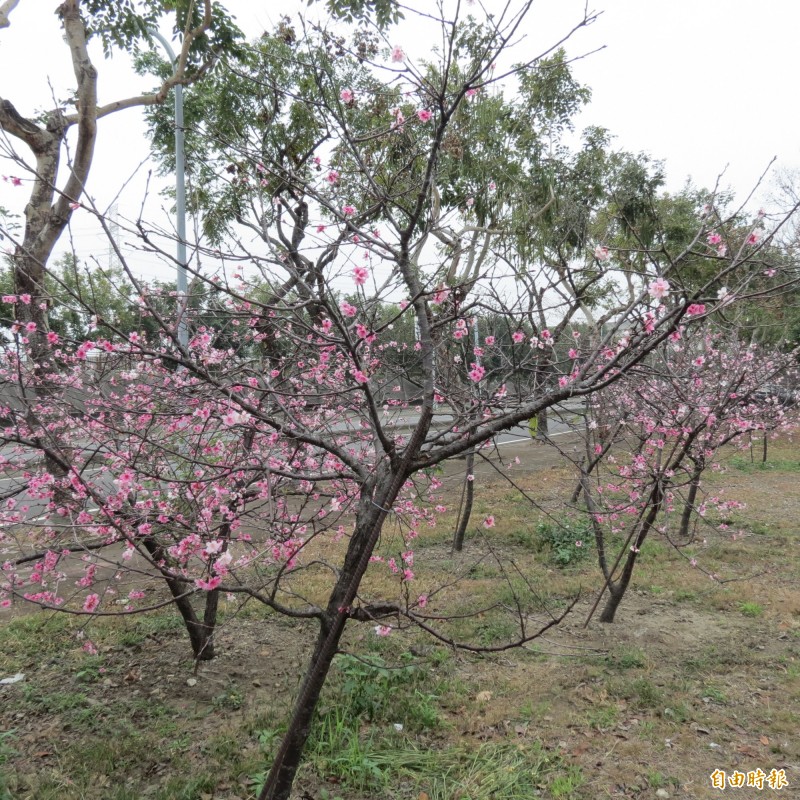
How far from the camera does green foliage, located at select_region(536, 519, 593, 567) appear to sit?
20.6 feet

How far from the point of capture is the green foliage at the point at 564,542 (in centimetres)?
627

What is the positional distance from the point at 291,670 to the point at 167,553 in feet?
4.47

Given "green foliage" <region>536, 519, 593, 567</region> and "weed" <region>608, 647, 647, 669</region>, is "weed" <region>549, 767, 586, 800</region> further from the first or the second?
"green foliage" <region>536, 519, 593, 567</region>

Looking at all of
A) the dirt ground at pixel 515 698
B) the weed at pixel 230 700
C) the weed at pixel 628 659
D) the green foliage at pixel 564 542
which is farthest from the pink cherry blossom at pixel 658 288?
the green foliage at pixel 564 542

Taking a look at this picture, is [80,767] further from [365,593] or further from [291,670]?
[365,593]

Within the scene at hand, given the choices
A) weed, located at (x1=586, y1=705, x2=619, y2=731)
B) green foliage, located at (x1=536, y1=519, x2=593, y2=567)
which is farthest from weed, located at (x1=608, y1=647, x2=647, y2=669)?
green foliage, located at (x1=536, y1=519, x2=593, y2=567)

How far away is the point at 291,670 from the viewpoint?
4.14 m

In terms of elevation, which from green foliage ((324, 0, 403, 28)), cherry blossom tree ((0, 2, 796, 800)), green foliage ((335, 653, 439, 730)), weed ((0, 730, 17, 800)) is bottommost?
weed ((0, 730, 17, 800))

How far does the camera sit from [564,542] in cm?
665

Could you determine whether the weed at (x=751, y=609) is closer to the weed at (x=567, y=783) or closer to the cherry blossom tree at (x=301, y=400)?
the cherry blossom tree at (x=301, y=400)

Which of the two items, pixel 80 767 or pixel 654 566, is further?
pixel 654 566

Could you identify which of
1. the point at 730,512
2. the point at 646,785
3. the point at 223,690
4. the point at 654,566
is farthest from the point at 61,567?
the point at 730,512

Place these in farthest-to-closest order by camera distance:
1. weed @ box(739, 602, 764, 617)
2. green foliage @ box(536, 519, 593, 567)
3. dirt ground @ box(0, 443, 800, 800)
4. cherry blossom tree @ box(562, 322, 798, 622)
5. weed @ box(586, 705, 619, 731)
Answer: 1. green foliage @ box(536, 519, 593, 567)
2. weed @ box(739, 602, 764, 617)
3. cherry blossom tree @ box(562, 322, 798, 622)
4. weed @ box(586, 705, 619, 731)
5. dirt ground @ box(0, 443, 800, 800)

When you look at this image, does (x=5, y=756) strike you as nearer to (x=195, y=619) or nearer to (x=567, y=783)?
A: (x=195, y=619)
